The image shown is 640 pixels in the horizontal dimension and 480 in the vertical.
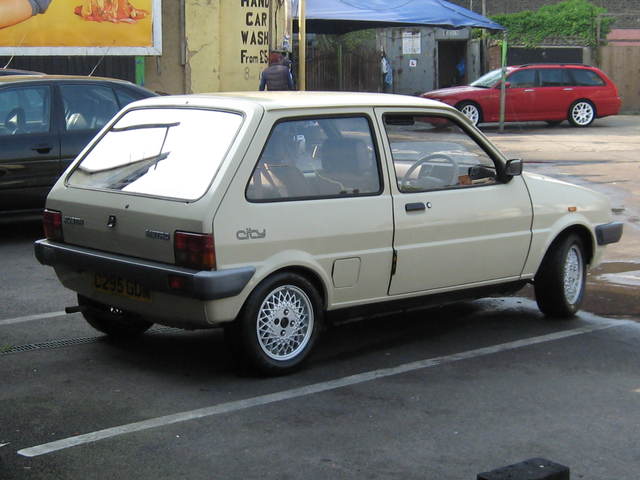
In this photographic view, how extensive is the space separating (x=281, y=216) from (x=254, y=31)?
44.6 feet

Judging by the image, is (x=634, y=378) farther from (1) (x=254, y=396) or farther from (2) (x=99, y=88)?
(2) (x=99, y=88)

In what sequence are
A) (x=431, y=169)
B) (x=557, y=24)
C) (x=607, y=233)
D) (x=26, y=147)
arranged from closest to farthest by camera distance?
(x=431, y=169) < (x=607, y=233) < (x=26, y=147) < (x=557, y=24)

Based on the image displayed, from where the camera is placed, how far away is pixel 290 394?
19.1 feet

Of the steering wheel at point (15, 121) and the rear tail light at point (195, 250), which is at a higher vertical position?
the steering wheel at point (15, 121)

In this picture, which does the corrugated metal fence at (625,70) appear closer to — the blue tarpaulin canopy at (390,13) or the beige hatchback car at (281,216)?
the blue tarpaulin canopy at (390,13)

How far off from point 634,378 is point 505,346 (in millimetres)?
978

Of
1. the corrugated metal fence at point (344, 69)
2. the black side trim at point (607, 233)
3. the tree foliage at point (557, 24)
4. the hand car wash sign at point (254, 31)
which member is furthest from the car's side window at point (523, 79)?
the black side trim at point (607, 233)

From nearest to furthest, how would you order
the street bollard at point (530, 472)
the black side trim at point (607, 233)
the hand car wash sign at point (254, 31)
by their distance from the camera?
1. the street bollard at point (530, 472)
2. the black side trim at point (607, 233)
3. the hand car wash sign at point (254, 31)

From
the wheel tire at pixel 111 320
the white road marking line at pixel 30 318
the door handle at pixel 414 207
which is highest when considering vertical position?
the door handle at pixel 414 207

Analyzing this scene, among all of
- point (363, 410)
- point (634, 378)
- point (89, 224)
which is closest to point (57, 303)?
point (89, 224)

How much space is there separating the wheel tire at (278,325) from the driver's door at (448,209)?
65 centimetres

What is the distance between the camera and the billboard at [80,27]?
1662 cm

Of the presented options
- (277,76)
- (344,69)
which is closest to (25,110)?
(277,76)

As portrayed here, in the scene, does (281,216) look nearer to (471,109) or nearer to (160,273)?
(160,273)
